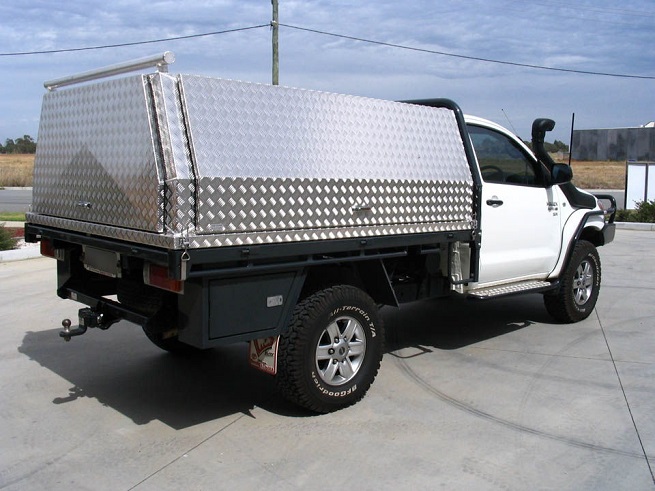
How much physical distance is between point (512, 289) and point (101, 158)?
390 centimetres

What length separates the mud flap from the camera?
179 inches

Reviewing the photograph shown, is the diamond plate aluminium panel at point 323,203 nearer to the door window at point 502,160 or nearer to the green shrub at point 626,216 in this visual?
the door window at point 502,160

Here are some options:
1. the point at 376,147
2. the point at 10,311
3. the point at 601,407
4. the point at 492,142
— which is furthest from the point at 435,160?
the point at 10,311

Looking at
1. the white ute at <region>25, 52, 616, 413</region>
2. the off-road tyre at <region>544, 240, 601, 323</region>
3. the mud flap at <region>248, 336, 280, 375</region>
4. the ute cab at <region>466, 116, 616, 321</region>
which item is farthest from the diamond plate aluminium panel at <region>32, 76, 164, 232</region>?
the off-road tyre at <region>544, 240, 601, 323</region>

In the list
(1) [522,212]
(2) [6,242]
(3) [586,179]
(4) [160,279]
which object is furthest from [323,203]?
(3) [586,179]

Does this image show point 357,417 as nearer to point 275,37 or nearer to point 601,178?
point 275,37

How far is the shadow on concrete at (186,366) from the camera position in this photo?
5020 mm

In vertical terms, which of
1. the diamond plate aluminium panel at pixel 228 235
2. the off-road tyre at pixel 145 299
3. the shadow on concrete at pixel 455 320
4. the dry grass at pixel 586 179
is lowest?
the shadow on concrete at pixel 455 320

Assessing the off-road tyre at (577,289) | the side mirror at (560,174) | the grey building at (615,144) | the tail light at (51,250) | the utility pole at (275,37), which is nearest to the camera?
the tail light at (51,250)

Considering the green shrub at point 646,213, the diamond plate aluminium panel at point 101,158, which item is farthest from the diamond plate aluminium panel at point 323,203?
the green shrub at point 646,213

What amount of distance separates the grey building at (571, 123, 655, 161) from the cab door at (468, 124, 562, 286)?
168ft

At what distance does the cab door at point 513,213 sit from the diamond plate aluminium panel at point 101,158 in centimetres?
311

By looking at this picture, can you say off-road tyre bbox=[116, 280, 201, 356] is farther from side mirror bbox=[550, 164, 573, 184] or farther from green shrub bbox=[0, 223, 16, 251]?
green shrub bbox=[0, 223, 16, 251]

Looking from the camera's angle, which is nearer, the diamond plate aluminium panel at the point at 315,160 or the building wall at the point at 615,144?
the diamond plate aluminium panel at the point at 315,160
